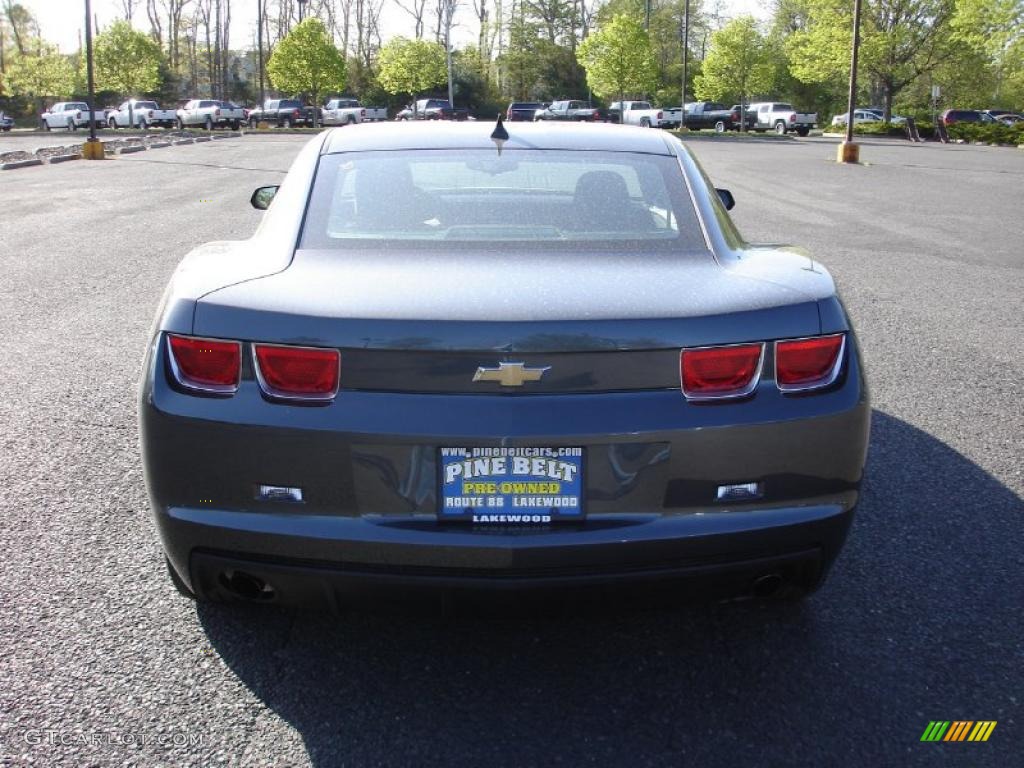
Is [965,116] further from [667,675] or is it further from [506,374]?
[506,374]

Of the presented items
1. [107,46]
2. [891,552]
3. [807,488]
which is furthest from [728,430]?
[107,46]

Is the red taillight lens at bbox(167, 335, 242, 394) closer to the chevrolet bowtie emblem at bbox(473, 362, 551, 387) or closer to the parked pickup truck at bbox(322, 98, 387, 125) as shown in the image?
the chevrolet bowtie emblem at bbox(473, 362, 551, 387)

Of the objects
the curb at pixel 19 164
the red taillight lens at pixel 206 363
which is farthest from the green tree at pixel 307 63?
the red taillight lens at pixel 206 363

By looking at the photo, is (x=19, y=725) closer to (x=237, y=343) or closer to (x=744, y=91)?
(x=237, y=343)

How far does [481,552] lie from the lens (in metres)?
2.42

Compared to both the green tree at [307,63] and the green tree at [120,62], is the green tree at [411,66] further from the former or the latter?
the green tree at [120,62]

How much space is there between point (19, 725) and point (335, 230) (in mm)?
1569

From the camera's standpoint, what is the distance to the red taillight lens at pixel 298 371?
2418 mm

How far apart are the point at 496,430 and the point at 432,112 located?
2385 inches

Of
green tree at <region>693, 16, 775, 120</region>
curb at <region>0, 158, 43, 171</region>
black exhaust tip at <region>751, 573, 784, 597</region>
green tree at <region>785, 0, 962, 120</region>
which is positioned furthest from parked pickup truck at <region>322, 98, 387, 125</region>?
black exhaust tip at <region>751, 573, 784, 597</region>

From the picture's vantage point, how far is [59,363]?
619 centimetres

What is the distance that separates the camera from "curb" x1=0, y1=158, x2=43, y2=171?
24752 mm

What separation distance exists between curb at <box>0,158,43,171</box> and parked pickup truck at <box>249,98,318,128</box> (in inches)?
1413

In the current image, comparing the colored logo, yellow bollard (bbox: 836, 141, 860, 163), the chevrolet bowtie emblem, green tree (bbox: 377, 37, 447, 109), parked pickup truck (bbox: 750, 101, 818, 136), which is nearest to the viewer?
the chevrolet bowtie emblem
